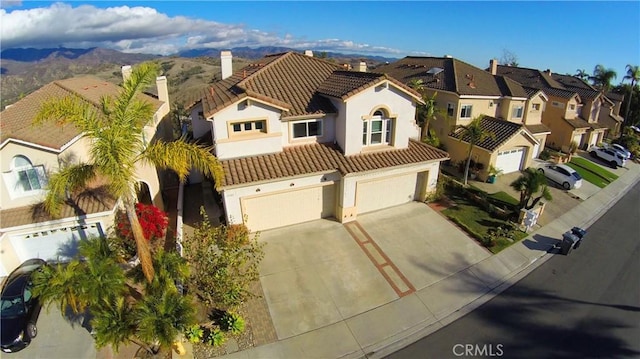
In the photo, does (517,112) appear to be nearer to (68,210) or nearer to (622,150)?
(622,150)

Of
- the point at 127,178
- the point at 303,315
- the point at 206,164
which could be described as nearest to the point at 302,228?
the point at 303,315

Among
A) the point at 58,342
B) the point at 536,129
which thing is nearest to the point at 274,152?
the point at 58,342

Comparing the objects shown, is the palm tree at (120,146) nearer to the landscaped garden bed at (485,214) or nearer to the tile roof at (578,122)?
the landscaped garden bed at (485,214)

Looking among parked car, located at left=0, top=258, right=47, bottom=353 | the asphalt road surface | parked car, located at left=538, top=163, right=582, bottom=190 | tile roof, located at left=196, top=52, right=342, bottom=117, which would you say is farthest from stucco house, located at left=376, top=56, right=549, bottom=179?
parked car, located at left=0, top=258, right=47, bottom=353

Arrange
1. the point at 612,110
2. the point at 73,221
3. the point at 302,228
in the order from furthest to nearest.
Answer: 1. the point at 612,110
2. the point at 302,228
3. the point at 73,221

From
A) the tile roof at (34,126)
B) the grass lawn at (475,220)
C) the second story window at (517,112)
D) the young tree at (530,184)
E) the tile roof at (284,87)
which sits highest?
the tile roof at (284,87)

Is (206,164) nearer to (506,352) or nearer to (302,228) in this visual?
(302,228)

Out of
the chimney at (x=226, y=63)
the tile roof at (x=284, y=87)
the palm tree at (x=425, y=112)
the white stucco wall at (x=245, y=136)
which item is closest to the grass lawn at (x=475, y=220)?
the palm tree at (x=425, y=112)
